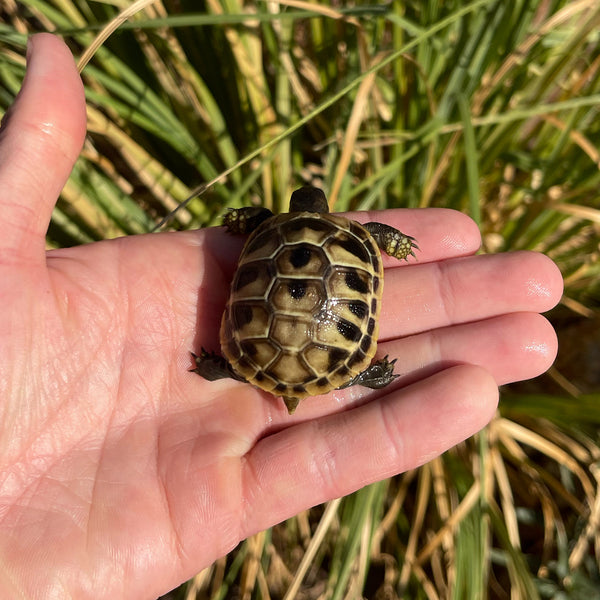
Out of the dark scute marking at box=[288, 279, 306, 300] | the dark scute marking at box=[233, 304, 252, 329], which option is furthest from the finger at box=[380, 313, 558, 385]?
the dark scute marking at box=[233, 304, 252, 329]

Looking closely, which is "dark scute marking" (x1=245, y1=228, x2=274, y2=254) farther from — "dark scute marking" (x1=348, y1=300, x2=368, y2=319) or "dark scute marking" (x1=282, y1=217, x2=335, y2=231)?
"dark scute marking" (x1=348, y1=300, x2=368, y2=319)

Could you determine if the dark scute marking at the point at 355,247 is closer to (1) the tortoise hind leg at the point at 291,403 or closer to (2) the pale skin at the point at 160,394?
(2) the pale skin at the point at 160,394

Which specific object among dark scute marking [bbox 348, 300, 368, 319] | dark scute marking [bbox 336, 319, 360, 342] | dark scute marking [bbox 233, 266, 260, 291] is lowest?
dark scute marking [bbox 336, 319, 360, 342]

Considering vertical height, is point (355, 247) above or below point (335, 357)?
above

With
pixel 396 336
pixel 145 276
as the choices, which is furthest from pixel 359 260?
pixel 145 276

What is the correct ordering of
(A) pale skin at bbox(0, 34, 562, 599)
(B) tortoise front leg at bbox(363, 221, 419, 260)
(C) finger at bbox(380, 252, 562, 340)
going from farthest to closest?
(B) tortoise front leg at bbox(363, 221, 419, 260)
(C) finger at bbox(380, 252, 562, 340)
(A) pale skin at bbox(0, 34, 562, 599)

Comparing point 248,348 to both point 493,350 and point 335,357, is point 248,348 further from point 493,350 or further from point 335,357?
point 493,350

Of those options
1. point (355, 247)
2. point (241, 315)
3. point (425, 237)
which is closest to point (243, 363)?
point (241, 315)
